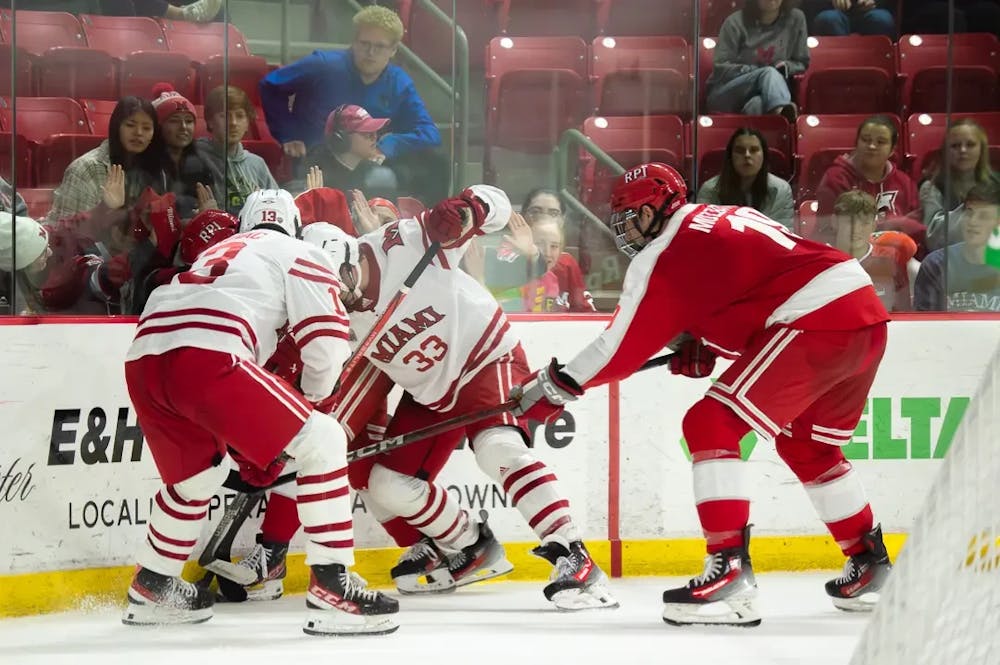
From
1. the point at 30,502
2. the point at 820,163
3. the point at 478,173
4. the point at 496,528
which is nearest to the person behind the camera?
the point at 30,502

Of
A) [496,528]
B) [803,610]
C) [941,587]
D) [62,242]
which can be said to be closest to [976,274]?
[803,610]

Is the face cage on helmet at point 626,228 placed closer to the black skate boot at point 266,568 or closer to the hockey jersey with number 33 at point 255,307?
the hockey jersey with number 33 at point 255,307

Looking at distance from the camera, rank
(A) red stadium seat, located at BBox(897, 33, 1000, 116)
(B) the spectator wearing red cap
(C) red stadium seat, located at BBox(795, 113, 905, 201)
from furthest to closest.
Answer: (A) red stadium seat, located at BBox(897, 33, 1000, 116)
(C) red stadium seat, located at BBox(795, 113, 905, 201)
(B) the spectator wearing red cap

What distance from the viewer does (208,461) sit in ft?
11.5

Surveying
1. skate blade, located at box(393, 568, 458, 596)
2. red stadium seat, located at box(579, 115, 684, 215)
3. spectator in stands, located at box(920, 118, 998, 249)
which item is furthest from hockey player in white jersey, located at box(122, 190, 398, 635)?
spectator in stands, located at box(920, 118, 998, 249)

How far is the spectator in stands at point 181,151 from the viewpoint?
436 centimetres

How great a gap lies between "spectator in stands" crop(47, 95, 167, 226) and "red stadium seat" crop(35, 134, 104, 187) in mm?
17

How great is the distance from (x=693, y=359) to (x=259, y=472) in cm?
120

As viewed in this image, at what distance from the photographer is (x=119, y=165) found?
4.29 m

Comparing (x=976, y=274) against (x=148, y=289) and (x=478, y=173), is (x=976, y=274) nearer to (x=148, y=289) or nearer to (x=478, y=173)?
(x=478, y=173)

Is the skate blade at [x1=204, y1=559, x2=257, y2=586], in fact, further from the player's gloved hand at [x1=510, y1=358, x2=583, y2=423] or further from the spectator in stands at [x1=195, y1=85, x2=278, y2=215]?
the spectator in stands at [x1=195, y1=85, x2=278, y2=215]

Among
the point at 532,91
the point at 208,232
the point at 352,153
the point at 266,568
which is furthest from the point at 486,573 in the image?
the point at 532,91

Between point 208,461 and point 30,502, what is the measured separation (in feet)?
2.06

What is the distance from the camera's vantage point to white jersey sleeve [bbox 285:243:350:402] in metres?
3.40
